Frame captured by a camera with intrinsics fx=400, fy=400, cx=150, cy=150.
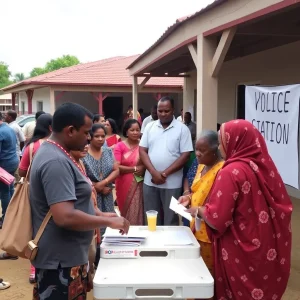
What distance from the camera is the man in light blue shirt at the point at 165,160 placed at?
403 cm

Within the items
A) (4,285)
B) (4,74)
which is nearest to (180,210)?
(4,285)

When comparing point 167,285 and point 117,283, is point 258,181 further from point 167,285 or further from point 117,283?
point 117,283

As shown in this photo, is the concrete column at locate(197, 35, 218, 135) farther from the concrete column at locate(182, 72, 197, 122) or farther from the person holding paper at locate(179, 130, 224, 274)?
the concrete column at locate(182, 72, 197, 122)

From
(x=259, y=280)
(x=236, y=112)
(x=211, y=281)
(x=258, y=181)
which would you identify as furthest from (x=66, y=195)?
(x=236, y=112)

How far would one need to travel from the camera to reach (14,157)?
18.2 ft

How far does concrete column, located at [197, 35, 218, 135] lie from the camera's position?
482 cm

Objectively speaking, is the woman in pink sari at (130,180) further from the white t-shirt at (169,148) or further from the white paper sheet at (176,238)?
the white paper sheet at (176,238)

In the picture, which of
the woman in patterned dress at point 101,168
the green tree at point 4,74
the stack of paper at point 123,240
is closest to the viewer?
the stack of paper at point 123,240

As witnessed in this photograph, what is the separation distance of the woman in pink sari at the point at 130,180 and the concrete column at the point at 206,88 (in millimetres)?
907

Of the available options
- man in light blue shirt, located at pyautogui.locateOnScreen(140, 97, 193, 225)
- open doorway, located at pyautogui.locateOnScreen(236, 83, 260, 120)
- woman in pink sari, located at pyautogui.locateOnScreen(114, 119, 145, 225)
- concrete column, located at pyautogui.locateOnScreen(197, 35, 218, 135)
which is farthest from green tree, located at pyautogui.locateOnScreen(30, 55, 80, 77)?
man in light blue shirt, located at pyautogui.locateOnScreen(140, 97, 193, 225)

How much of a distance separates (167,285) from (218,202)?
1.95 ft

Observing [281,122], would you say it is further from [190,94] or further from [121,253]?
[190,94]

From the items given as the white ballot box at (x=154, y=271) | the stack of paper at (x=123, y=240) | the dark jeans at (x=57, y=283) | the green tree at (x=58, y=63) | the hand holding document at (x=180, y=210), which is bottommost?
the dark jeans at (x=57, y=283)

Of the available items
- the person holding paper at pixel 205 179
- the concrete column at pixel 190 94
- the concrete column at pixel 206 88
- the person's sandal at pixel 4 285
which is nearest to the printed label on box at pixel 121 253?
the person holding paper at pixel 205 179
